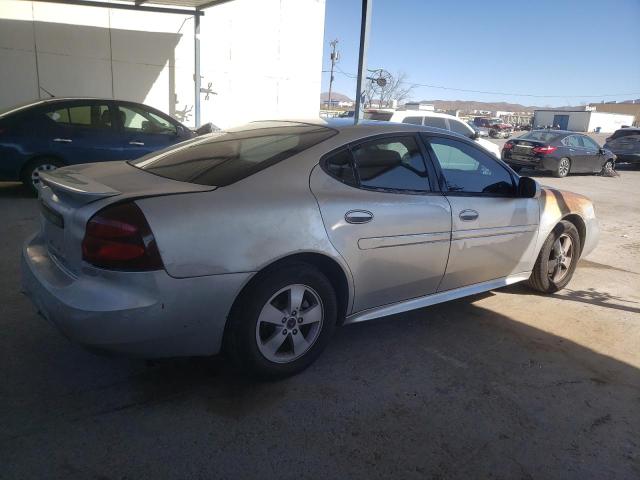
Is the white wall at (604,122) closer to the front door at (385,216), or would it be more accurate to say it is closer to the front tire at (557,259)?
the front tire at (557,259)

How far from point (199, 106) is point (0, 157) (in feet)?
20.5

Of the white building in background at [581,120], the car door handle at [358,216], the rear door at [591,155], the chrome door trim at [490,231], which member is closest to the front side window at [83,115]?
the car door handle at [358,216]

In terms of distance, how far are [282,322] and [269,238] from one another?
0.52 meters

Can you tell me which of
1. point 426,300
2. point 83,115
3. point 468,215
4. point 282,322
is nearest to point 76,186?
point 282,322

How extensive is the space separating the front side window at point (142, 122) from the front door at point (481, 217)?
5.71 m

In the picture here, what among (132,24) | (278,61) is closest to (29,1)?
(132,24)

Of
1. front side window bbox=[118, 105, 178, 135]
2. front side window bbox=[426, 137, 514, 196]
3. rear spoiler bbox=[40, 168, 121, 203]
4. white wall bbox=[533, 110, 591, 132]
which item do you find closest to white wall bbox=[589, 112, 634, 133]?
white wall bbox=[533, 110, 591, 132]

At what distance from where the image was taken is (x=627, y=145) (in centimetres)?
1916

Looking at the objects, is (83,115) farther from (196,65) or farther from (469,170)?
(469,170)

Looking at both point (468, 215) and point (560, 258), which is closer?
point (468, 215)

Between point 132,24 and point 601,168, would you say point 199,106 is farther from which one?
point 601,168

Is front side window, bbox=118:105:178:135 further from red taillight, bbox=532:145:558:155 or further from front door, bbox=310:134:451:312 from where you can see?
red taillight, bbox=532:145:558:155

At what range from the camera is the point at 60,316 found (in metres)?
2.40

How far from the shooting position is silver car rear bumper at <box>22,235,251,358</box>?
2318 mm
